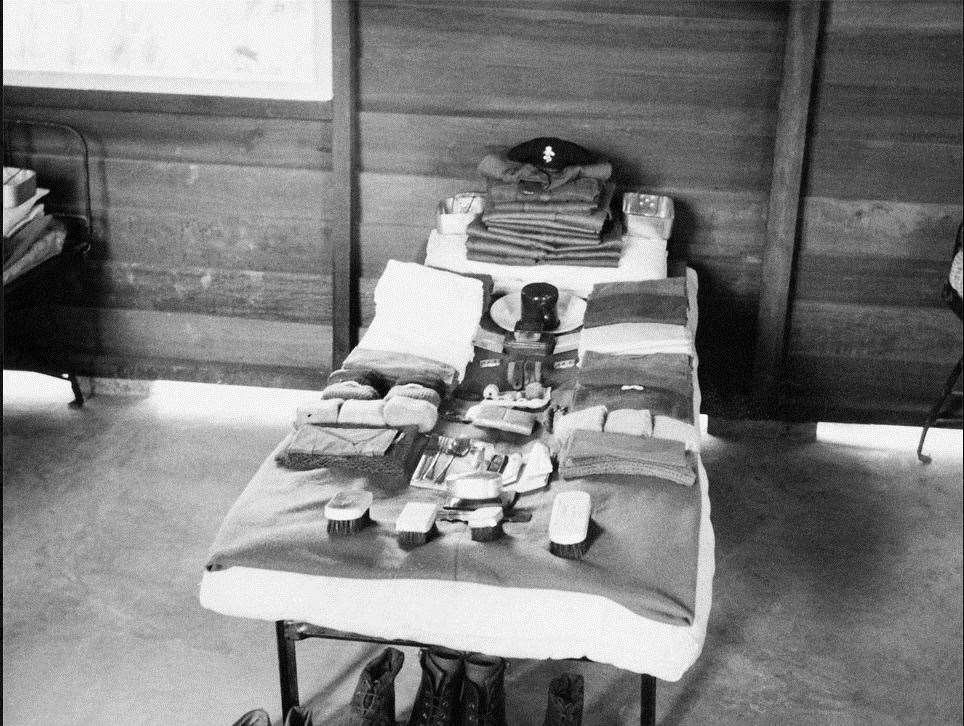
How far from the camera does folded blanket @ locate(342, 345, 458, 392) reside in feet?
10.8

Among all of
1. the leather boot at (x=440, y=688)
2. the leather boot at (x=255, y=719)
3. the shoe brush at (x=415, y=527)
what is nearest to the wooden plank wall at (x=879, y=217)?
the leather boot at (x=440, y=688)

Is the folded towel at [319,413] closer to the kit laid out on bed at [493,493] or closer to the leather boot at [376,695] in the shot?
the kit laid out on bed at [493,493]

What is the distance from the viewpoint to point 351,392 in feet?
10.3

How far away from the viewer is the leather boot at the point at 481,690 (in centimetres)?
263

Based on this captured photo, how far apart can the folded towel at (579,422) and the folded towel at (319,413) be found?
2.02 feet

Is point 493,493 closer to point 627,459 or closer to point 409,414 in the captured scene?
point 627,459

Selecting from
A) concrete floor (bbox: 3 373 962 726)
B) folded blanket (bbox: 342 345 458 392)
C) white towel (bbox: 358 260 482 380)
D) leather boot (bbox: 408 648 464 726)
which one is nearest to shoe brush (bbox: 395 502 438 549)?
leather boot (bbox: 408 648 464 726)

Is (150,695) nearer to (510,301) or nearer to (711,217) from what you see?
(510,301)

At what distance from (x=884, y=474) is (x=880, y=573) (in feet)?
2.58

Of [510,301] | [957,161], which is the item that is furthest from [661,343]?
[957,161]

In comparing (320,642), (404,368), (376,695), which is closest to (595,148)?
(404,368)

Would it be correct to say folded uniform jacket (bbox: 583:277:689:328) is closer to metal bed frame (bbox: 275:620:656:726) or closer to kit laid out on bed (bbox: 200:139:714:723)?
kit laid out on bed (bbox: 200:139:714:723)

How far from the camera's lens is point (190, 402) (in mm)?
4859

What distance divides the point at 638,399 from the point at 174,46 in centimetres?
267
